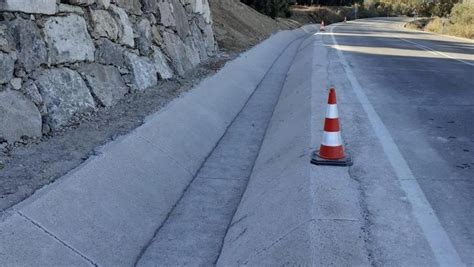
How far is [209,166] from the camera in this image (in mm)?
8258

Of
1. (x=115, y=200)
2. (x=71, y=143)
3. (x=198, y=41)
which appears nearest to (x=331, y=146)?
(x=115, y=200)

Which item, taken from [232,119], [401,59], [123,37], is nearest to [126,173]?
[123,37]

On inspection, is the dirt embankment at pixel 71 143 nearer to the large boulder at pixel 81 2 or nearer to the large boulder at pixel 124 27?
the large boulder at pixel 124 27

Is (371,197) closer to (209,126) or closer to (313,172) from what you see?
(313,172)

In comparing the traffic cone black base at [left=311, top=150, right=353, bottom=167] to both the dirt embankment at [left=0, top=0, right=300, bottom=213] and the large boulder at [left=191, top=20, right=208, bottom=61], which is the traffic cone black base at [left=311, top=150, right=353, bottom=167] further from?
the large boulder at [left=191, top=20, right=208, bottom=61]

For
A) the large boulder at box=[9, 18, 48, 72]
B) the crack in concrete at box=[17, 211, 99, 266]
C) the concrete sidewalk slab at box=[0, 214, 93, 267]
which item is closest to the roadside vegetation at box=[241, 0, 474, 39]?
the large boulder at box=[9, 18, 48, 72]

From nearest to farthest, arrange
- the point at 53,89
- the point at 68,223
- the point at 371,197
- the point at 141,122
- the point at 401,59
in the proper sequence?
the point at 68,223, the point at 371,197, the point at 53,89, the point at 141,122, the point at 401,59

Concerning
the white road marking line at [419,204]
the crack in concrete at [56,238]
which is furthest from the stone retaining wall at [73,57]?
the white road marking line at [419,204]

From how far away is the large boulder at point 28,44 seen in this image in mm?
6961

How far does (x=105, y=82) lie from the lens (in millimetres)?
8992

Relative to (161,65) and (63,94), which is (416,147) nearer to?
(63,94)

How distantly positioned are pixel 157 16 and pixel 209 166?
499 centimetres

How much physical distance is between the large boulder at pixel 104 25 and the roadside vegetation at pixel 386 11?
101 feet

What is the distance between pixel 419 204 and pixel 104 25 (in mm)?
6034
